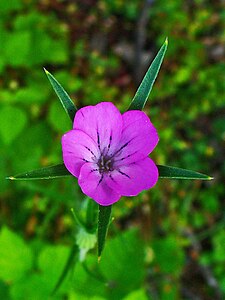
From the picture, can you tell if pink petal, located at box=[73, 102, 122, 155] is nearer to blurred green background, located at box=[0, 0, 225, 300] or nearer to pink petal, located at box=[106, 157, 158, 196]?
pink petal, located at box=[106, 157, 158, 196]

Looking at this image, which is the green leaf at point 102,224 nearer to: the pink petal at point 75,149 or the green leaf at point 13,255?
the pink petal at point 75,149

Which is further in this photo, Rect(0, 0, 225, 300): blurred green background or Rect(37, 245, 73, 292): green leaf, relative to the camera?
Rect(0, 0, 225, 300): blurred green background

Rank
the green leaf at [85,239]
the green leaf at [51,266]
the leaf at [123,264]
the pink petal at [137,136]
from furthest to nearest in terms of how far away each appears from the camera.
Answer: the leaf at [123,264]
the green leaf at [51,266]
the green leaf at [85,239]
the pink petal at [137,136]

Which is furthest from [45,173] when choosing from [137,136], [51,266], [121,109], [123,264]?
[121,109]

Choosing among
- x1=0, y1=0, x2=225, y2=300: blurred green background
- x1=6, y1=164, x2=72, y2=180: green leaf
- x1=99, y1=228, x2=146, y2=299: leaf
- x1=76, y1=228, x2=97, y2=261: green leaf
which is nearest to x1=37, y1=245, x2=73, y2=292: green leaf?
x1=0, y1=0, x2=225, y2=300: blurred green background

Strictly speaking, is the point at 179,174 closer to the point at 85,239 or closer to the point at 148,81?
the point at 148,81

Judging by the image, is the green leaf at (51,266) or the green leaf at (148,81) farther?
the green leaf at (51,266)

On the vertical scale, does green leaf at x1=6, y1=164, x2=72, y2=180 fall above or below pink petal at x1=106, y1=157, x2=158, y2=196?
above

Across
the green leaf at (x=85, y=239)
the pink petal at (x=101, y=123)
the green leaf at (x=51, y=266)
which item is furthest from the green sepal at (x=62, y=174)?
the green leaf at (x=51, y=266)

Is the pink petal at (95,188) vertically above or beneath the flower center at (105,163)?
above

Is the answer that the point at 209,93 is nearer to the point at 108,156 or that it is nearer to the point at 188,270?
the point at 188,270
